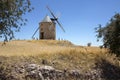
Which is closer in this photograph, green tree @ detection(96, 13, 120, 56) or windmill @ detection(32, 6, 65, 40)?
green tree @ detection(96, 13, 120, 56)

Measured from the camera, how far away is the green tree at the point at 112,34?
105 ft

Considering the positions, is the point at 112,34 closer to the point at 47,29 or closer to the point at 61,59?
the point at 61,59

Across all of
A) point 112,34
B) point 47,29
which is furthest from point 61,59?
point 47,29

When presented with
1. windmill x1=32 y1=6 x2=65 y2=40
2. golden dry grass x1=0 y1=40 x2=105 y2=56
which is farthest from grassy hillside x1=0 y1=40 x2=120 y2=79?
windmill x1=32 y1=6 x2=65 y2=40

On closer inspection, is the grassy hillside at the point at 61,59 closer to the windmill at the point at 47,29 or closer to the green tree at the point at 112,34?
the green tree at the point at 112,34

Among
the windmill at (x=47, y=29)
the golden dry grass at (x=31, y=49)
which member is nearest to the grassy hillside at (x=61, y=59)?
the golden dry grass at (x=31, y=49)

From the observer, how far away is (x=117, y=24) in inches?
1267

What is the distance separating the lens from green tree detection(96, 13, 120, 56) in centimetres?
3192

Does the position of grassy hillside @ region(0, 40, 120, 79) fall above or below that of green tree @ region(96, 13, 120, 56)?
below

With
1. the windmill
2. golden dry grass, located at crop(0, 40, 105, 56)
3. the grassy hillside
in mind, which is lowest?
the grassy hillside

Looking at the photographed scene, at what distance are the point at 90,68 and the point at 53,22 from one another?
1363 inches

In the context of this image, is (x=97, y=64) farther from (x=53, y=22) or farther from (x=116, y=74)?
(x=53, y=22)

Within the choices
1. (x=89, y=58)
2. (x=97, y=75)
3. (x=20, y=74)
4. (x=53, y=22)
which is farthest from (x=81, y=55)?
(x=53, y=22)

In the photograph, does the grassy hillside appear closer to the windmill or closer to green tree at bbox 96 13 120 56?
green tree at bbox 96 13 120 56
